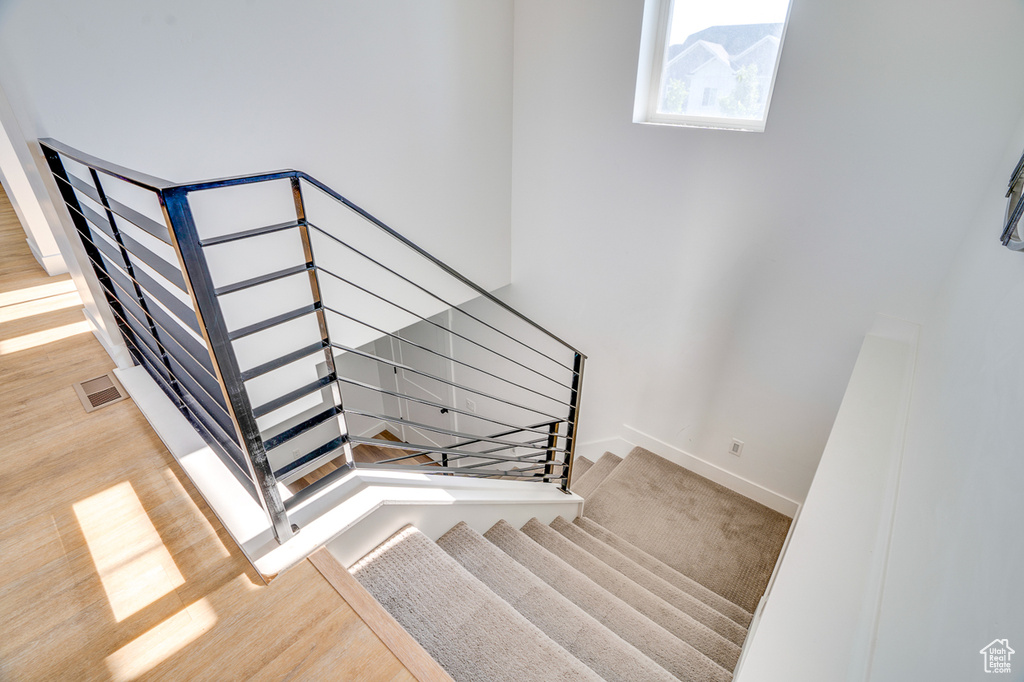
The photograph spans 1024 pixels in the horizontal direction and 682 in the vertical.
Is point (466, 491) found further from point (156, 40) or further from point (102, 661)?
point (156, 40)

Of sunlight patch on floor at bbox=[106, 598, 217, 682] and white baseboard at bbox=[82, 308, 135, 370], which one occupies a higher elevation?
white baseboard at bbox=[82, 308, 135, 370]

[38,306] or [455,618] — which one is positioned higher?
[38,306]

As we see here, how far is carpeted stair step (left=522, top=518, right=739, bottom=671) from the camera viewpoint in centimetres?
195

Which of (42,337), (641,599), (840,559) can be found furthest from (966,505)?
(42,337)

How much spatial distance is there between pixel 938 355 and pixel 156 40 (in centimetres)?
304

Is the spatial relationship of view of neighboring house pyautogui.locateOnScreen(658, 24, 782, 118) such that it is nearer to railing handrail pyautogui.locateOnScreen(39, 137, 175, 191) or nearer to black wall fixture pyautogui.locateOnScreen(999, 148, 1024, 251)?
black wall fixture pyautogui.locateOnScreen(999, 148, 1024, 251)

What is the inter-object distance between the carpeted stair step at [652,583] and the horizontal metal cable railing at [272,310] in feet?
1.04

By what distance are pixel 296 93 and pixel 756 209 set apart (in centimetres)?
238

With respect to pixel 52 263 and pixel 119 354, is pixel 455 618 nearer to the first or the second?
pixel 119 354

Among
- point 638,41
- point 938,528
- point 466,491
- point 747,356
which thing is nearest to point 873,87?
point 638,41

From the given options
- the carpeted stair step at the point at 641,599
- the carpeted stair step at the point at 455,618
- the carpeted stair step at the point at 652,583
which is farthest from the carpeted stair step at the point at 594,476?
the carpeted stair step at the point at 455,618

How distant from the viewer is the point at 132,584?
4.07 ft

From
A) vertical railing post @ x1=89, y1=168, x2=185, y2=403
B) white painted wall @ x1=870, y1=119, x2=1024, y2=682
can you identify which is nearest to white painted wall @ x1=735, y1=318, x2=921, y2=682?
white painted wall @ x1=870, y1=119, x2=1024, y2=682

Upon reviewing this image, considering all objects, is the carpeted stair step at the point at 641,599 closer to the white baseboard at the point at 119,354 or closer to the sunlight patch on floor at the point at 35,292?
the white baseboard at the point at 119,354
